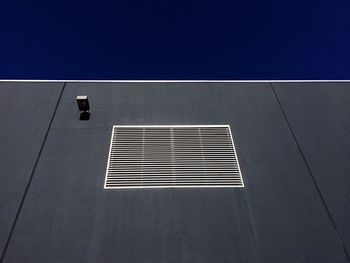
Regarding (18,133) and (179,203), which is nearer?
(179,203)

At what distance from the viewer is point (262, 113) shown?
955cm

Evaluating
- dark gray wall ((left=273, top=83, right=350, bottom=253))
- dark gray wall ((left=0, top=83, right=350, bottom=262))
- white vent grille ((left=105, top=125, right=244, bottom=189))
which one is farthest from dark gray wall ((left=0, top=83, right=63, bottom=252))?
dark gray wall ((left=273, top=83, right=350, bottom=253))

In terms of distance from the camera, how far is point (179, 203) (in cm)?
754

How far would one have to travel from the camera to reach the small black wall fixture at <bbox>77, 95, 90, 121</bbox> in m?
9.05

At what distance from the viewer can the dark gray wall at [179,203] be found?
6.81 meters

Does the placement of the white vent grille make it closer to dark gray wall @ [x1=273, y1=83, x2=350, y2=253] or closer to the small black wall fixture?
the small black wall fixture

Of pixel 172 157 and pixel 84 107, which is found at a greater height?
pixel 84 107

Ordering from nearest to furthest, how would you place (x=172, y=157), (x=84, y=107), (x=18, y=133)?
(x=172, y=157) → (x=18, y=133) → (x=84, y=107)

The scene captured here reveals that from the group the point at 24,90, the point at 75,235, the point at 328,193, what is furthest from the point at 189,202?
the point at 24,90

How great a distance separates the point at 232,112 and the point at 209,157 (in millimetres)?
1450

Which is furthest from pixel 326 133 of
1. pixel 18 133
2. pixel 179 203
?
pixel 18 133

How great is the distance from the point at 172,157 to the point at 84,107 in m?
2.16

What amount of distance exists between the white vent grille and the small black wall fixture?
0.72 meters

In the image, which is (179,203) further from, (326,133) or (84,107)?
(326,133)
